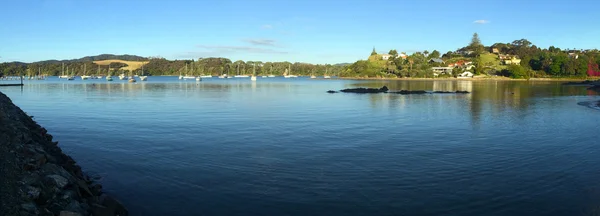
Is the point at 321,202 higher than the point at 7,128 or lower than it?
lower

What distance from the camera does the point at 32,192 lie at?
27.8ft

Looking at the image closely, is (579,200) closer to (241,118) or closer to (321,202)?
(321,202)

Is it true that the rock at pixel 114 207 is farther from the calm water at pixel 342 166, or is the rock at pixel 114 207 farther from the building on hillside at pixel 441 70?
the building on hillside at pixel 441 70

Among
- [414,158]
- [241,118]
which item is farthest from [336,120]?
[414,158]

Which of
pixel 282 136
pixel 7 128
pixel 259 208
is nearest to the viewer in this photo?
pixel 259 208

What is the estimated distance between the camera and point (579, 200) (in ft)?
35.3

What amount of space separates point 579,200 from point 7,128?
54.2ft

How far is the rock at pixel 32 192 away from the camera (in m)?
8.32

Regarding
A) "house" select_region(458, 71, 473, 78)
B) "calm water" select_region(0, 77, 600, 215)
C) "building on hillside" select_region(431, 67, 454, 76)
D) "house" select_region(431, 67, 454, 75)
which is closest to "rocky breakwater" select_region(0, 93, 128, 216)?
"calm water" select_region(0, 77, 600, 215)

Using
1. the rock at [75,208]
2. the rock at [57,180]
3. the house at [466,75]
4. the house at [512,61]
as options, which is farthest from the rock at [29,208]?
the house at [512,61]

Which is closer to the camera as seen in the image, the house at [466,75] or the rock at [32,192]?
the rock at [32,192]

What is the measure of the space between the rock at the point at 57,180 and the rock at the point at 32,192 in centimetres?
74

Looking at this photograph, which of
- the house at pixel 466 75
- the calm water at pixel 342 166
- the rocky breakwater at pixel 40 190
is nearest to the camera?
the rocky breakwater at pixel 40 190

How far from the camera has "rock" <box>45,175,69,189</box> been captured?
9.44 meters
